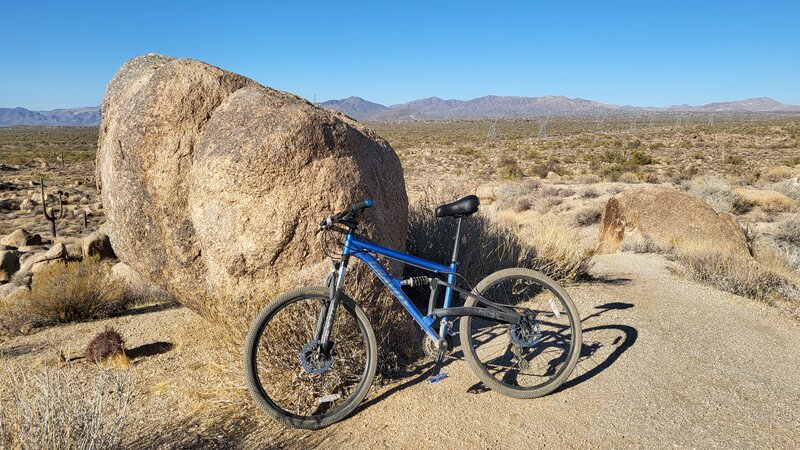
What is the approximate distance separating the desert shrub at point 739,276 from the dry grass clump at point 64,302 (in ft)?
24.2

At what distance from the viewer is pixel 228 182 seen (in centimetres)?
398

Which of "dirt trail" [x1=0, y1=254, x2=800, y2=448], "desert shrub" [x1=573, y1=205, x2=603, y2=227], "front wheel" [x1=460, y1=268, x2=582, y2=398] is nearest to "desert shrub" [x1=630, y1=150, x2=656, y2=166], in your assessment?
"desert shrub" [x1=573, y1=205, x2=603, y2=227]

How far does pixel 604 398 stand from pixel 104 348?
431 cm

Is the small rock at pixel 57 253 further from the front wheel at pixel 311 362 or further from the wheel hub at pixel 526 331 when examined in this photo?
the wheel hub at pixel 526 331

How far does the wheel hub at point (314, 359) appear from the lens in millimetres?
3410

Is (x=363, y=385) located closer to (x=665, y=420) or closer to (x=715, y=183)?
(x=665, y=420)

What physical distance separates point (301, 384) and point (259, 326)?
25.0 inches

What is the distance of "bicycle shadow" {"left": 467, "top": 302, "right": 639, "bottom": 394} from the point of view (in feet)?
13.1

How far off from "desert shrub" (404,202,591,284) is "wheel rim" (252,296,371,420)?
2390mm

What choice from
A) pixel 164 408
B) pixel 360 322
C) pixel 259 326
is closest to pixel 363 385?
pixel 360 322

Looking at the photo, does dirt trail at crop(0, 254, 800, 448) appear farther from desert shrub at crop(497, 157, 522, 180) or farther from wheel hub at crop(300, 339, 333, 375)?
desert shrub at crop(497, 157, 522, 180)

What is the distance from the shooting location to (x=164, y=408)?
156 inches

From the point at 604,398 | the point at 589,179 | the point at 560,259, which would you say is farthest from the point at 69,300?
the point at 589,179

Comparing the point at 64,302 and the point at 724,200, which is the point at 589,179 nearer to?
the point at 724,200
